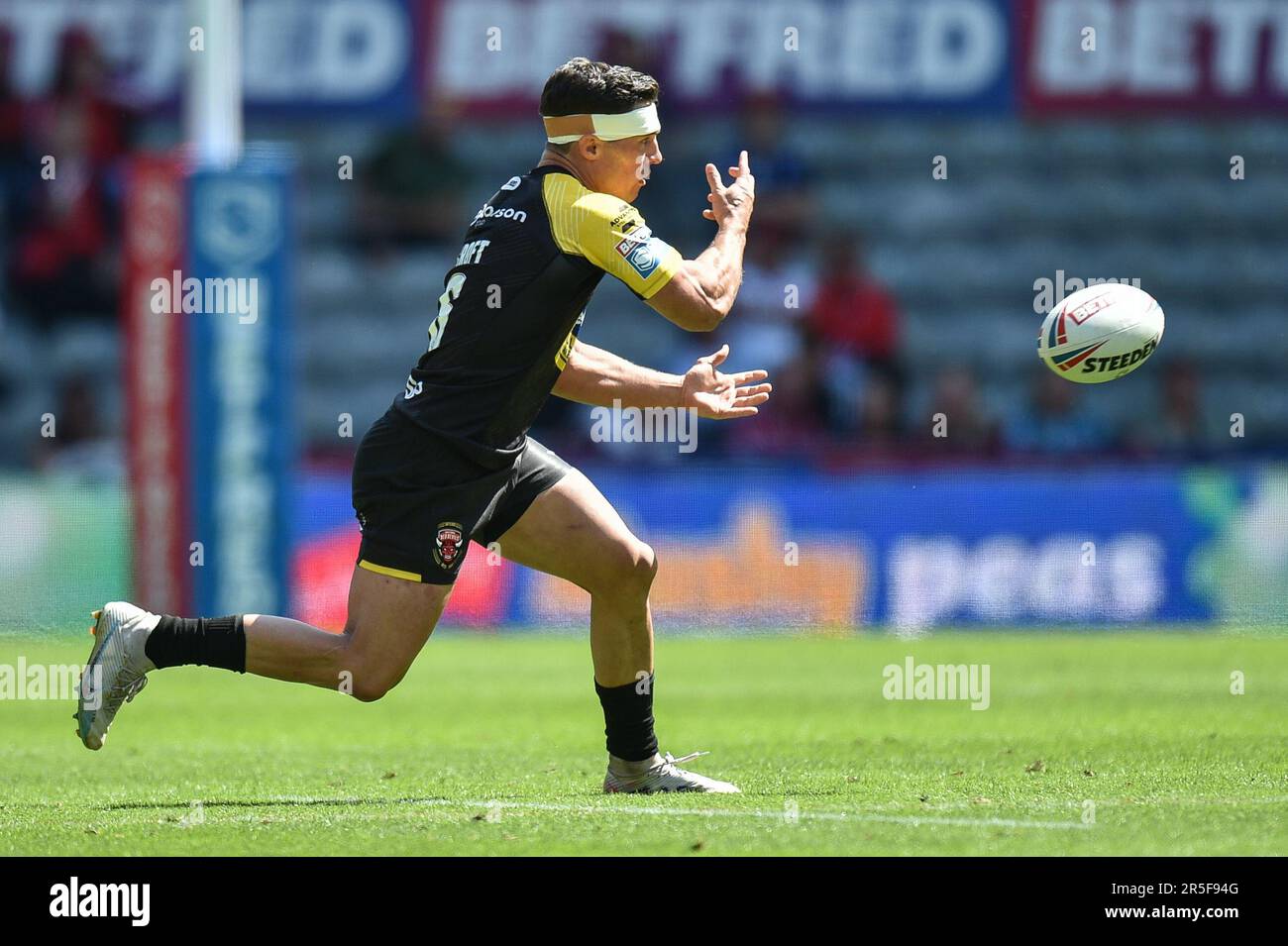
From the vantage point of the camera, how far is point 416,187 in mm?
19656

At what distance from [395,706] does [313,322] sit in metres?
10.2

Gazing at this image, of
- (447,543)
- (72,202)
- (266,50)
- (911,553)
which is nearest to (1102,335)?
(447,543)

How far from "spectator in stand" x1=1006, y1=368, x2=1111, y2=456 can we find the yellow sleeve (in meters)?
10.5

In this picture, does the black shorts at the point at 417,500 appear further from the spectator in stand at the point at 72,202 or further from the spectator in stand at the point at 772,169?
the spectator in stand at the point at 72,202

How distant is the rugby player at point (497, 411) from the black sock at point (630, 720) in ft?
1.34

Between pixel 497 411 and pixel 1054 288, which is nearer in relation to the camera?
pixel 497 411

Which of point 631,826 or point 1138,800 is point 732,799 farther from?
point 1138,800

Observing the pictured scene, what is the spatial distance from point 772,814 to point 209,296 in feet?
30.0

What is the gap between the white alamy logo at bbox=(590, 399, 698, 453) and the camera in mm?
16156

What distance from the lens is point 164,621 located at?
6949mm

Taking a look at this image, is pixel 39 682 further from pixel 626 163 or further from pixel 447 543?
pixel 626 163

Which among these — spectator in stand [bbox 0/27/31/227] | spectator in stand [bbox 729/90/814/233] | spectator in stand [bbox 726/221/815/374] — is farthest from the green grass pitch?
spectator in stand [bbox 0/27/31/227]

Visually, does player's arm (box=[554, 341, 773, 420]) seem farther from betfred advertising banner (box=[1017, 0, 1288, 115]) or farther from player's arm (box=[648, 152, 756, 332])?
betfred advertising banner (box=[1017, 0, 1288, 115])
